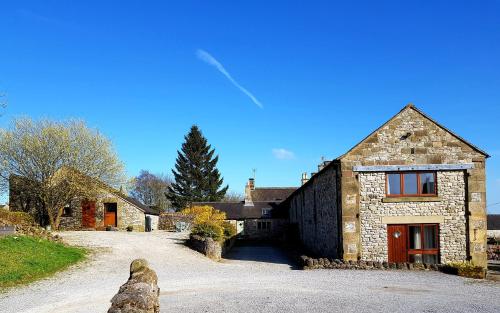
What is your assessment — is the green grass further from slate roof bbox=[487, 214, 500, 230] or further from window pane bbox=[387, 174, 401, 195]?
slate roof bbox=[487, 214, 500, 230]

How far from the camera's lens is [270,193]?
56.9m

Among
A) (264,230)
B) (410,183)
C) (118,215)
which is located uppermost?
(410,183)

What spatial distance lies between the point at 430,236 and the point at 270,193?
3672 cm

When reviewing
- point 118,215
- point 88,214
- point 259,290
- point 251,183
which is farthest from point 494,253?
point 251,183

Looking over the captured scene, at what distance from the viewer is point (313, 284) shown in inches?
627

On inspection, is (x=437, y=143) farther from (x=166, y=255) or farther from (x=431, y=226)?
(x=166, y=255)

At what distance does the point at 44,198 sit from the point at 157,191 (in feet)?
139

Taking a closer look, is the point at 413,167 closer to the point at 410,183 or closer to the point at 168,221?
the point at 410,183

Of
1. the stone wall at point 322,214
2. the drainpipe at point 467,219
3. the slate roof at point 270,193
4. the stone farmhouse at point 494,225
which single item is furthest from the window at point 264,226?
the drainpipe at point 467,219

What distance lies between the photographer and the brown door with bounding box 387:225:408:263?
2042 cm

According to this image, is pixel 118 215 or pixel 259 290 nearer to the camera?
pixel 259 290

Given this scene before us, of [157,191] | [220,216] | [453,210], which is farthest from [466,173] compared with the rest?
[157,191]

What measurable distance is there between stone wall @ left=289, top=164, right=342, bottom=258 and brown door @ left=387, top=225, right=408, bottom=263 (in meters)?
2.26

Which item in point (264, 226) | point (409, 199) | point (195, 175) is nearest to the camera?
point (409, 199)
